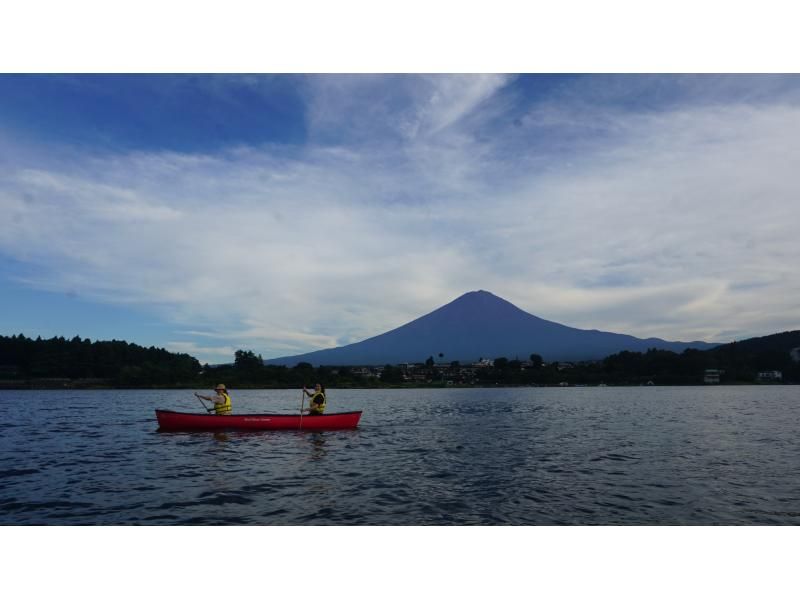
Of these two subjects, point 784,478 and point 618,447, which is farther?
point 618,447

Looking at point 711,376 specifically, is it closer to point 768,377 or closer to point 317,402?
point 768,377

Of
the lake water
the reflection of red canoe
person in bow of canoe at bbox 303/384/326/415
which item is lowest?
the lake water

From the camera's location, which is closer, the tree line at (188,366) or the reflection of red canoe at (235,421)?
the reflection of red canoe at (235,421)

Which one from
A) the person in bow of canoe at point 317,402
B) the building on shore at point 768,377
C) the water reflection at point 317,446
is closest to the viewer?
the water reflection at point 317,446

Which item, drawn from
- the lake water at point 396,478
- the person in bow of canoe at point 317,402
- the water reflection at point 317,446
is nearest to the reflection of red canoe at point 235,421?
the person in bow of canoe at point 317,402

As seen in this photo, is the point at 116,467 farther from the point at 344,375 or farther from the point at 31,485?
the point at 344,375

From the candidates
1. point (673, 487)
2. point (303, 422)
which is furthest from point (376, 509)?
point (303, 422)

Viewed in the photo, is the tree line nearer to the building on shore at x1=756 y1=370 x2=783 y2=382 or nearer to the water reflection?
the building on shore at x1=756 y1=370 x2=783 y2=382

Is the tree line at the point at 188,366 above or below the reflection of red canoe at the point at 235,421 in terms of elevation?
above

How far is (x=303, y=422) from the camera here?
87.5 ft

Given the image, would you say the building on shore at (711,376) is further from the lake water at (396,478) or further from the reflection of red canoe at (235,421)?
the reflection of red canoe at (235,421)

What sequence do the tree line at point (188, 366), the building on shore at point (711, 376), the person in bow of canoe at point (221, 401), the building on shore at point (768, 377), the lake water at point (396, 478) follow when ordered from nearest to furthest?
the lake water at point (396, 478) < the person in bow of canoe at point (221, 401) < the tree line at point (188, 366) < the building on shore at point (711, 376) < the building on shore at point (768, 377)

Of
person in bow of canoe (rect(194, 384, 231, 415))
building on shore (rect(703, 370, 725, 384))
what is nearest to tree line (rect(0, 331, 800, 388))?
building on shore (rect(703, 370, 725, 384))

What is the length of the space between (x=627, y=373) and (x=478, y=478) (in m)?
137
